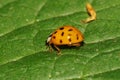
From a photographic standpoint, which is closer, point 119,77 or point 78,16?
point 119,77

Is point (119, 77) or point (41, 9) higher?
point (41, 9)

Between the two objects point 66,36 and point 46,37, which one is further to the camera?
point 46,37

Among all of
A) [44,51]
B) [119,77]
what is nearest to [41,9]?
[44,51]

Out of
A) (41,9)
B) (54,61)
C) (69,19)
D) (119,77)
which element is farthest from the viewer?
(41,9)

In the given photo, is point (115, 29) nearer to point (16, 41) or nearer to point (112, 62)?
point (112, 62)

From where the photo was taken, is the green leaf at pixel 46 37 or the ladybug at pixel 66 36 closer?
the green leaf at pixel 46 37
